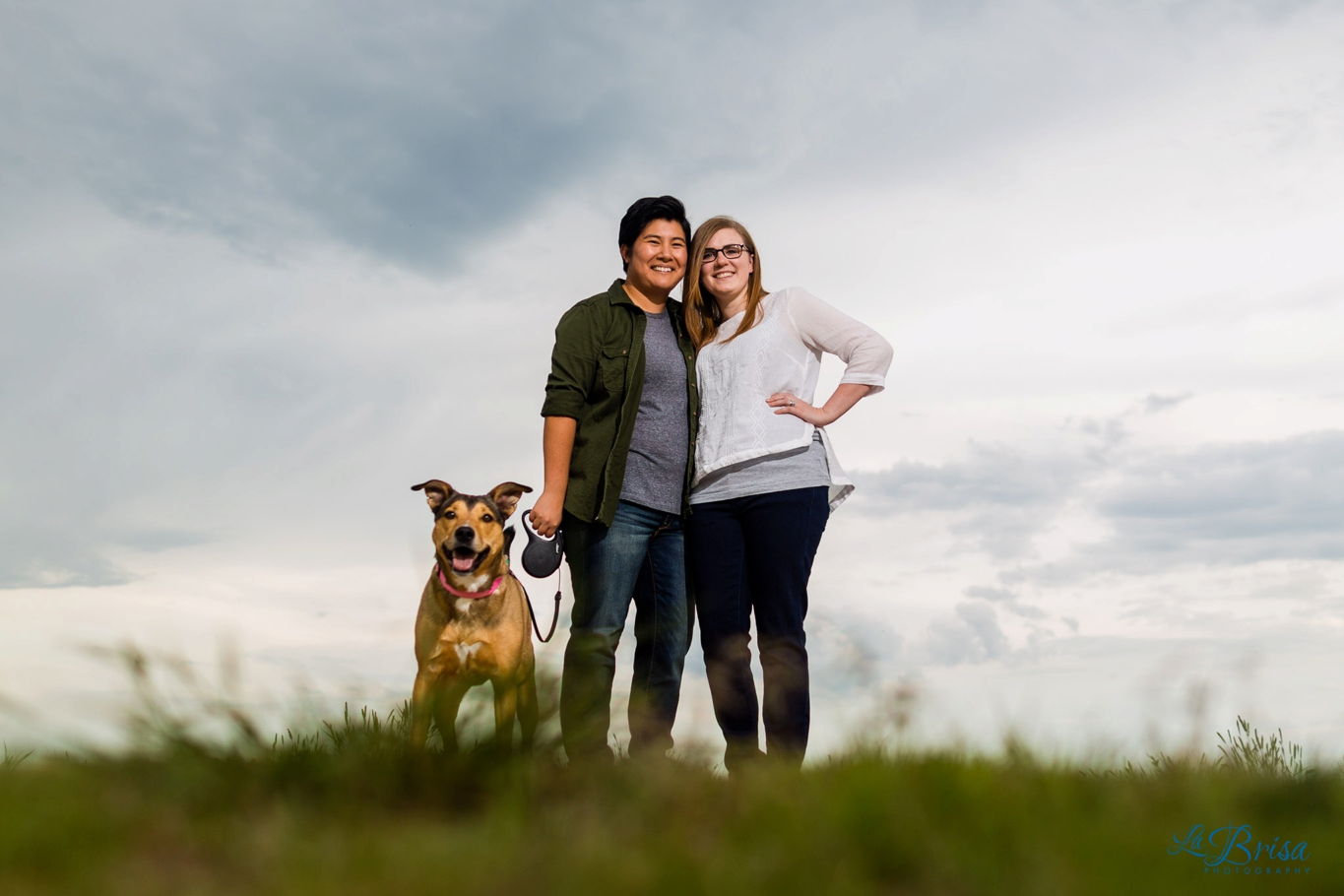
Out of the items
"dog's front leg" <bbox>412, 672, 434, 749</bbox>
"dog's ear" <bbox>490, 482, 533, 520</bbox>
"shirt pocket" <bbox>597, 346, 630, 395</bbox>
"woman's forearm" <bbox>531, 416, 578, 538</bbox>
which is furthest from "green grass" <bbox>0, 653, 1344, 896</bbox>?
"dog's ear" <bbox>490, 482, 533, 520</bbox>

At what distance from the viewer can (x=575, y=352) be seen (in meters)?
4.76

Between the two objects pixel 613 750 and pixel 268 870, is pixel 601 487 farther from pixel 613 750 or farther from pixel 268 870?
pixel 268 870

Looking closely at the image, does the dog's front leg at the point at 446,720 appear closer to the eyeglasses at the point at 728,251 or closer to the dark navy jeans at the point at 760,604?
the dark navy jeans at the point at 760,604

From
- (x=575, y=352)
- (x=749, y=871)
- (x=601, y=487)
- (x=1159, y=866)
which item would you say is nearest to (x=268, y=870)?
(x=749, y=871)

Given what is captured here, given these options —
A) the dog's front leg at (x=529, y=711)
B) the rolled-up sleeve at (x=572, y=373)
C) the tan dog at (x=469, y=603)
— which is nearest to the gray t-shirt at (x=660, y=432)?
the rolled-up sleeve at (x=572, y=373)

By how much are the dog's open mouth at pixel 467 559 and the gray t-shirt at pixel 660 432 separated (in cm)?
109

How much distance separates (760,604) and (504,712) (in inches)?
55.9

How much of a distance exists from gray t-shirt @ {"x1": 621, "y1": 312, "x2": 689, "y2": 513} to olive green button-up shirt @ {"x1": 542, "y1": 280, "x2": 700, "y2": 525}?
1.5 inches

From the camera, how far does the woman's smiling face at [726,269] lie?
4.70 m

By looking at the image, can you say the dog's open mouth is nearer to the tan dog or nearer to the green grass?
the tan dog

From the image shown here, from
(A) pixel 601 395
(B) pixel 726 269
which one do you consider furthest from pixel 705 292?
(A) pixel 601 395

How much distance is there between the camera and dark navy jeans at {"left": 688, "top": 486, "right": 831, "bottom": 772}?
4.29 meters

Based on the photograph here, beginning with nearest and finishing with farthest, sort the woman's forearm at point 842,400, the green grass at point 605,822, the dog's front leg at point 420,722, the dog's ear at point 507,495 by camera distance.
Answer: the green grass at point 605,822
the dog's front leg at point 420,722
the woman's forearm at point 842,400
the dog's ear at point 507,495

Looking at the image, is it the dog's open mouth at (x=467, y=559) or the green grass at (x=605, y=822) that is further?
the dog's open mouth at (x=467, y=559)
